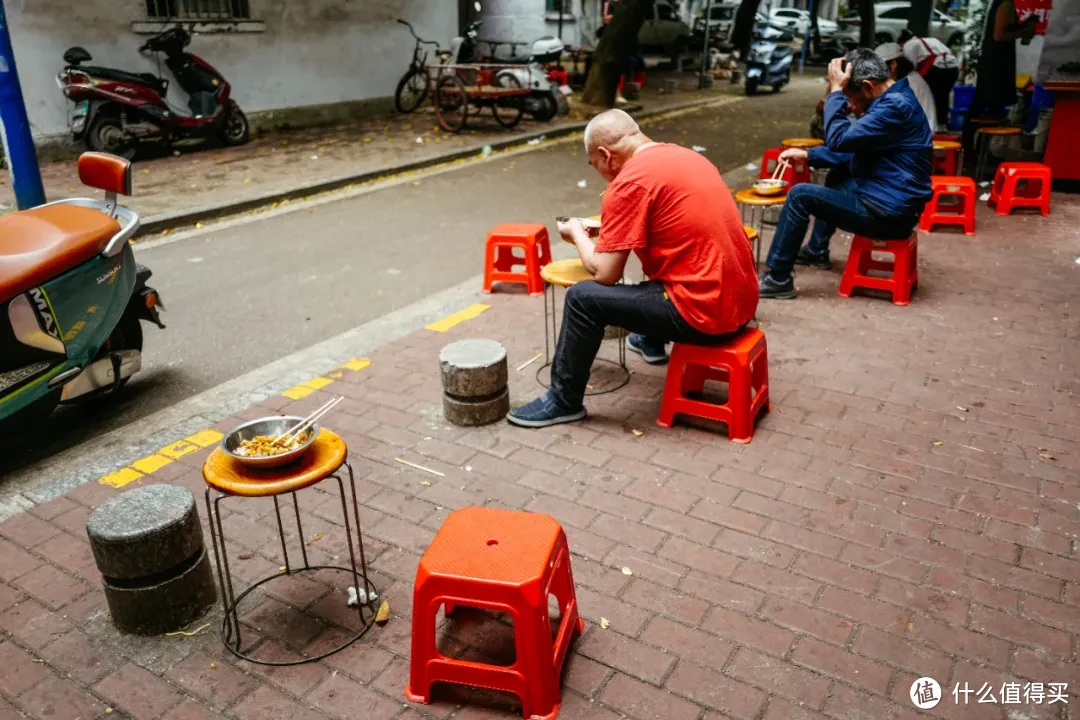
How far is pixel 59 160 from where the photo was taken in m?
11.8

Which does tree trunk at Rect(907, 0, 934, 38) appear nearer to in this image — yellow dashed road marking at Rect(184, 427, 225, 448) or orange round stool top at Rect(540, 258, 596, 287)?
orange round stool top at Rect(540, 258, 596, 287)

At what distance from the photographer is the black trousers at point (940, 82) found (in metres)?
10.2

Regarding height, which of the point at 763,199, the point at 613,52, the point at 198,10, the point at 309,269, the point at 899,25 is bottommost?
the point at 309,269

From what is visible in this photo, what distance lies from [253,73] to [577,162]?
5.81 m

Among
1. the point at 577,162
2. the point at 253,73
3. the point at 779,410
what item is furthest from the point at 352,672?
the point at 253,73

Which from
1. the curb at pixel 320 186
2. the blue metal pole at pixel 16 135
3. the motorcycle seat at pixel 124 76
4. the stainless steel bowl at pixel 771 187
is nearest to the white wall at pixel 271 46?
the motorcycle seat at pixel 124 76

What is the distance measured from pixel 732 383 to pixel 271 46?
1268 centimetres

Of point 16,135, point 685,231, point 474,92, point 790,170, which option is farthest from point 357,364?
point 474,92

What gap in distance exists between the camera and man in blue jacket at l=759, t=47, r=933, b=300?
5.71 m

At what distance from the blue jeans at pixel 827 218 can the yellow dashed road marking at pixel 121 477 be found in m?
4.54

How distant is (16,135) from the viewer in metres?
7.33

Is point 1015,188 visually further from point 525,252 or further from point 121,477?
point 121,477

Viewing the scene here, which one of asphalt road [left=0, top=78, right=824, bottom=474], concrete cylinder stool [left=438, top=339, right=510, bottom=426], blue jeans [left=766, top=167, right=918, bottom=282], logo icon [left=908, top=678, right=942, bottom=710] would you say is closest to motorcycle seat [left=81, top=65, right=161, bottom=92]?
asphalt road [left=0, top=78, right=824, bottom=474]

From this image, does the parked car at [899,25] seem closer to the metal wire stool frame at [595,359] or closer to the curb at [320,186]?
the curb at [320,186]
